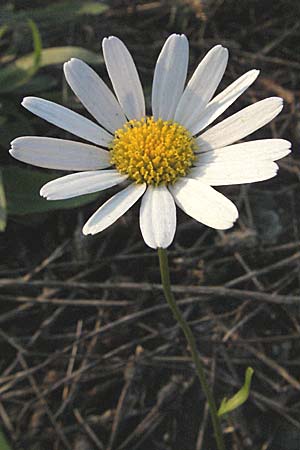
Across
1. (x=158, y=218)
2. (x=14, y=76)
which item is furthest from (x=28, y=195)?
(x=158, y=218)

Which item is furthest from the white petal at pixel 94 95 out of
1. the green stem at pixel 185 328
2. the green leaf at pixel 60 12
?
the green leaf at pixel 60 12

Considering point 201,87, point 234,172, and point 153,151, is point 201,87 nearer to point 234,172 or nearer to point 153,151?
point 153,151

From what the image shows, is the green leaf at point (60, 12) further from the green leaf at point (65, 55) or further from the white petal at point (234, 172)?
the white petal at point (234, 172)

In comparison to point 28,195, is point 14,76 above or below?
above

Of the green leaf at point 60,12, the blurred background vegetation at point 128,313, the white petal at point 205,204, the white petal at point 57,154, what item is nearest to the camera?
the white petal at point 205,204

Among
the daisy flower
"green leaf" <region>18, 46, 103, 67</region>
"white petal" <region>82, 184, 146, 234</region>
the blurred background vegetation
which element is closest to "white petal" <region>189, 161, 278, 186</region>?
the daisy flower

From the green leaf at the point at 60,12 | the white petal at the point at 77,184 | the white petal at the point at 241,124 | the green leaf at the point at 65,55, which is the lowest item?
the white petal at the point at 77,184
